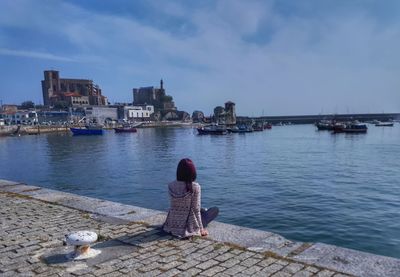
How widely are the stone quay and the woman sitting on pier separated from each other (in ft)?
0.77

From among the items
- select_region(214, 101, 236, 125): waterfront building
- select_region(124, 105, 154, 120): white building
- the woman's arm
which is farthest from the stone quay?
select_region(124, 105, 154, 120): white building

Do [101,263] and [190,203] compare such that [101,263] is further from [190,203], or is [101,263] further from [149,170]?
[149,170]

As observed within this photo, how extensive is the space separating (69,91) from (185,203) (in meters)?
190

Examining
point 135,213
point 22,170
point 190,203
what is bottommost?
point 22,170

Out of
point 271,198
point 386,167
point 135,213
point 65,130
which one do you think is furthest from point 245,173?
point 65,130

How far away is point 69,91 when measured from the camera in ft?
594

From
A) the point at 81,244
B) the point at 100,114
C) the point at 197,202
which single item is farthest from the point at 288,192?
the point at 100,114

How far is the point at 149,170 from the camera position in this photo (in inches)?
1027

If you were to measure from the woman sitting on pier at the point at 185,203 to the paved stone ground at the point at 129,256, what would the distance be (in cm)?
23

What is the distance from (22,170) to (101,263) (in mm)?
27814

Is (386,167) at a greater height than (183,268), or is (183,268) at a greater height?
(183,268)

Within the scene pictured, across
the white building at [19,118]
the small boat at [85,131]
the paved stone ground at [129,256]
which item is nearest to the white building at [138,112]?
the white building at [19,118]

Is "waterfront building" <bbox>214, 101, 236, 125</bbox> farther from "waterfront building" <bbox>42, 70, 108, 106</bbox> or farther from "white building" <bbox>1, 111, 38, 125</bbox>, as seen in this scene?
"white building" <bbox>1, 111, 38, 125</bbox>

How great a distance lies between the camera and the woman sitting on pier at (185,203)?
623 cm
